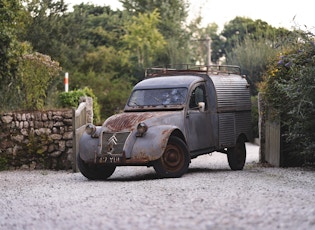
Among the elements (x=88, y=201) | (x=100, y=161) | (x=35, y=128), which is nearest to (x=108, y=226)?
(x=88, y=201)

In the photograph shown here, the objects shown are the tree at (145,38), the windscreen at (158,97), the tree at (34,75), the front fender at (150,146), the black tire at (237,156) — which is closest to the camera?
the front fender at (150,146)

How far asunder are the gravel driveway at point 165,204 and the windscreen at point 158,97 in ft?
6.37

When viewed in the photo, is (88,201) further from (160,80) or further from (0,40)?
(0,40)

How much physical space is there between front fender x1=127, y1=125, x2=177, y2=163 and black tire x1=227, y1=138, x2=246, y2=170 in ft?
13.6

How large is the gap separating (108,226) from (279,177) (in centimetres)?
798

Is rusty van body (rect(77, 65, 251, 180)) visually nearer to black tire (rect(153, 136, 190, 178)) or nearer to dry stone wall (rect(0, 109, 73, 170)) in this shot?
black tire (rect(153, 136, 190, 178))

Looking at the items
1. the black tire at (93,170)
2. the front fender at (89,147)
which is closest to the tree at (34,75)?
the black tire at (93,170)

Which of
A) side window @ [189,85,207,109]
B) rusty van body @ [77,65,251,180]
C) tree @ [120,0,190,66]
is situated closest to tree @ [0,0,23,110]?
rusty van body @ [77,65,251,180]

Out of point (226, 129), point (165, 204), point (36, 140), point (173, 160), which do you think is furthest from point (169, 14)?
point (165, 204)

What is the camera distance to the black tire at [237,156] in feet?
61.8

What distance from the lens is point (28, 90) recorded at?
84.8ft

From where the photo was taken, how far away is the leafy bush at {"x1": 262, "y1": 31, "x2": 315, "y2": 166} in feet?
53.4

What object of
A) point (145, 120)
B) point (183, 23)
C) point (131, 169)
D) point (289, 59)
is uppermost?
point (183, 23)

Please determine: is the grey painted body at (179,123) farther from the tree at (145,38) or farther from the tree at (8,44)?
the tree at (145,38)
